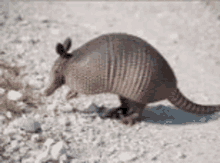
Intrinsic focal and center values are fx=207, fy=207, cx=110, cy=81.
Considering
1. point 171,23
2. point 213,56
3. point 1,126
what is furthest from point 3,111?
point 171,23

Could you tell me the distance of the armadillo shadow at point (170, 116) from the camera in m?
3.83

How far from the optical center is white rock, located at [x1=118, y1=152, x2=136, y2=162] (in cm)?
246

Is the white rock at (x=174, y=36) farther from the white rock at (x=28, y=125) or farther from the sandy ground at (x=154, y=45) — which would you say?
the white rock at (x=28, y=125)

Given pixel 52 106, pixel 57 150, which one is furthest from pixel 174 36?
pixel 57 150

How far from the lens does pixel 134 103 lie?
370 cm

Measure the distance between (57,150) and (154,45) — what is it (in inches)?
201

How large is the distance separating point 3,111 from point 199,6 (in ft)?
29.1

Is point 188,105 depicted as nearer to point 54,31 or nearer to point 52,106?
point 52,106

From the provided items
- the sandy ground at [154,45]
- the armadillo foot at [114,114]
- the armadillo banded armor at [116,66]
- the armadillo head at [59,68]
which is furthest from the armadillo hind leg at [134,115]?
the armadillo head at [59,68]

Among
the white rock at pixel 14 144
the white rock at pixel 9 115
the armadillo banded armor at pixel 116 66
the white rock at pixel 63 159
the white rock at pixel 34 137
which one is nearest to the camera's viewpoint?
the white rock at pixel 63 159

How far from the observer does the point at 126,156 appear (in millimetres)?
2473

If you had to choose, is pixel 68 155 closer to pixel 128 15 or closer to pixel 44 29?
pixel 44 29

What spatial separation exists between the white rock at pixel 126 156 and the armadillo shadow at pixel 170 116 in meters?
1.42

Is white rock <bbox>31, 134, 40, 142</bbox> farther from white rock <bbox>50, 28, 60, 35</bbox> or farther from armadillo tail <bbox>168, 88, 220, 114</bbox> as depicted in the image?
white rock <bbox>50, 28, 60, 35</bbox>
